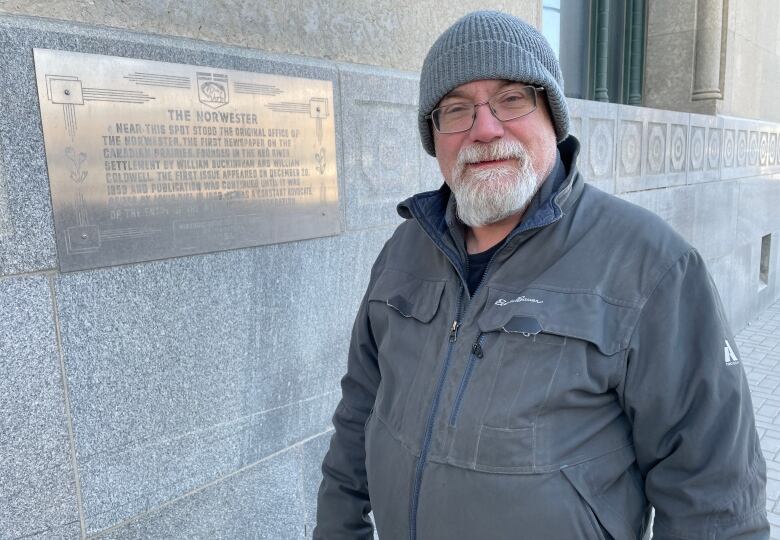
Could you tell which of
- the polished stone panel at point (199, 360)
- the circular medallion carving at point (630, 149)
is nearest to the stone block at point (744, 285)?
the circular medallion carving at point (630, 149)

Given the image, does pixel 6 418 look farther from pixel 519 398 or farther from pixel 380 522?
pixel 519 398

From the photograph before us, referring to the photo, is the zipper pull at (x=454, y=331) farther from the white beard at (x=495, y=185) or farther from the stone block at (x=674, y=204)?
the stone block at (x=674, y=204)

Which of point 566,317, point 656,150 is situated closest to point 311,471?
point 566,317

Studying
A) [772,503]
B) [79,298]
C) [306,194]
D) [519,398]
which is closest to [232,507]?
[79,298]

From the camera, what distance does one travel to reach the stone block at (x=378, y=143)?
2623mm

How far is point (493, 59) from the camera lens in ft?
4.84

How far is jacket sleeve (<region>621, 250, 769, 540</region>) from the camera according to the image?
3.93ft

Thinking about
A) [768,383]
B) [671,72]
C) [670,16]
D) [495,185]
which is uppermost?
[670,16]

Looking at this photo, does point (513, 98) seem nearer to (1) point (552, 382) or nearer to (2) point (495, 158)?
(2) point (495, 158)

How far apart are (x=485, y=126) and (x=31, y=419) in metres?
1.60

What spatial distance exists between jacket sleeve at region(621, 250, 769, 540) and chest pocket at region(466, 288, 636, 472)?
5cm

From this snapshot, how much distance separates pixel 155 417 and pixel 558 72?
69.0 inches

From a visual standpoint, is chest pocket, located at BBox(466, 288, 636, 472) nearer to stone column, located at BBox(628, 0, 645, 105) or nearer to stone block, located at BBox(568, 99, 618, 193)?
stone block, located at BBox(568, 99, 618, 193)

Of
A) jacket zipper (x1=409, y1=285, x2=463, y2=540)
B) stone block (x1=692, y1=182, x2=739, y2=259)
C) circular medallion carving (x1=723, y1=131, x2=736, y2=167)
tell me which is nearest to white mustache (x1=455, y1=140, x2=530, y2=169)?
jacket zipper (x1=409, y1=285, x2=463, y2=540)
